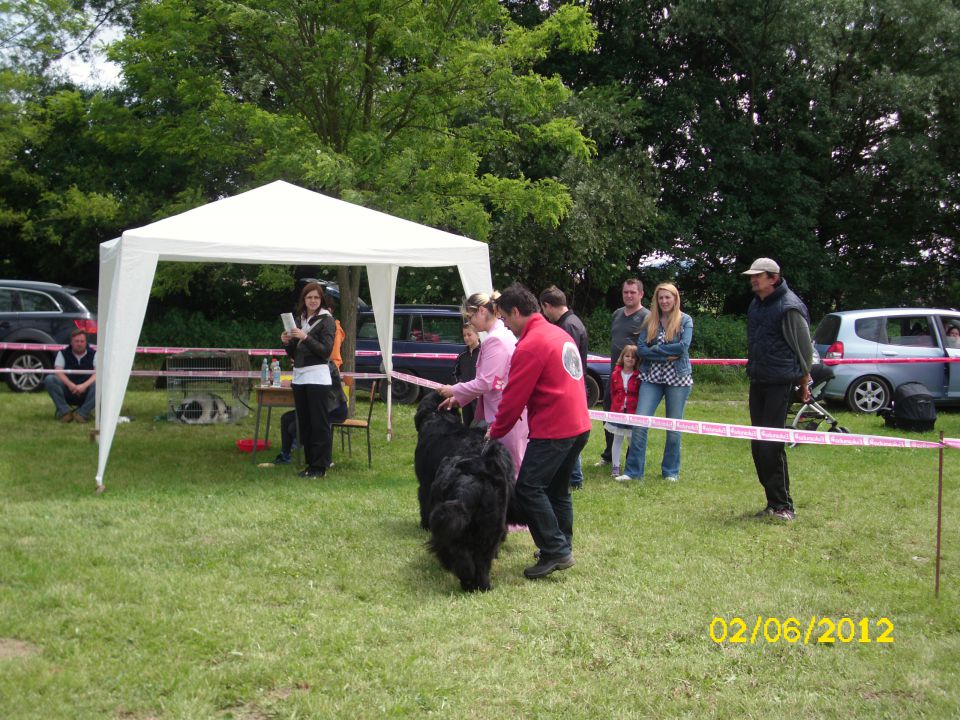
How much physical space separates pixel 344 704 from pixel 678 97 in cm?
1884

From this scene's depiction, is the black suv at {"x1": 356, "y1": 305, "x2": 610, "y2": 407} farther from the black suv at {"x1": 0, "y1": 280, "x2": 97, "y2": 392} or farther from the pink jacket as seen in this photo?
the pink jacket

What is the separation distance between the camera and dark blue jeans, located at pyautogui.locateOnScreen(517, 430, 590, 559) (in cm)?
518

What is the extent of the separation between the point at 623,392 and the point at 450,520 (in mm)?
4292

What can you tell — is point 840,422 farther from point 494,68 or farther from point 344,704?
point 344,704

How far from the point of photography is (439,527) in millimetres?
4891

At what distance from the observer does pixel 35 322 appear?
47.4 feet

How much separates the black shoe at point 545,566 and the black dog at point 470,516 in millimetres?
337

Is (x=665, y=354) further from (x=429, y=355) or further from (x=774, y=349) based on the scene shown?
(x=429, y=355)

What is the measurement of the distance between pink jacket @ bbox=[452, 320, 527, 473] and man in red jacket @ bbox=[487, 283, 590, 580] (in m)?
0.58

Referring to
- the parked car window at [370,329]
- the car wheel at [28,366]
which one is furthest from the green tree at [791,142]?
the car wheel at [28,366]

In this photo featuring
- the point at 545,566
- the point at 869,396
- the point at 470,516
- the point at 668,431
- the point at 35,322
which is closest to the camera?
the point at 470,516

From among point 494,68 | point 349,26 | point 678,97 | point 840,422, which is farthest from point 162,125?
point 678,97

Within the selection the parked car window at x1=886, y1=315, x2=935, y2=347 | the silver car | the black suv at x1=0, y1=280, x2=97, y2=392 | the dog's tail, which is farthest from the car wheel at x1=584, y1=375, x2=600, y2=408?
the dog's tail

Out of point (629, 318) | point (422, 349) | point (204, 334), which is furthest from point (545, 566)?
point (204, 334)
